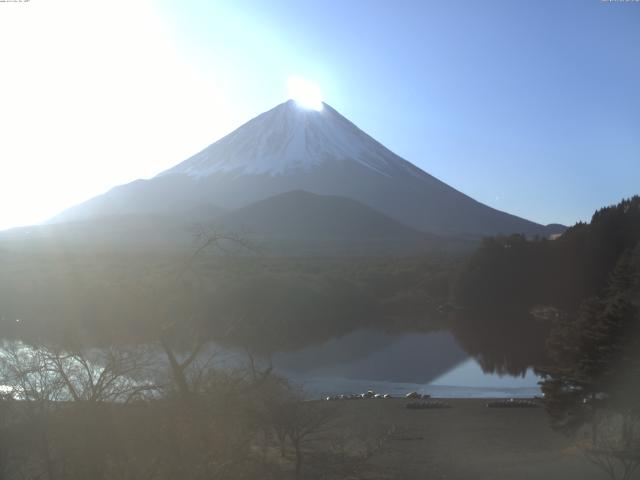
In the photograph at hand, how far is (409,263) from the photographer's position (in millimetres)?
43281

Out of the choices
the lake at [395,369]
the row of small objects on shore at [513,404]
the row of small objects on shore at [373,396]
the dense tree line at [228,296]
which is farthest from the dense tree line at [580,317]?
the dense tree line at [228,296]

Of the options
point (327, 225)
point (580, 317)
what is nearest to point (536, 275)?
point (580, 317)

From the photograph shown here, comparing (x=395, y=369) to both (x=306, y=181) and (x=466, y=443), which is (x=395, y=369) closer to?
(x=466, y=443)

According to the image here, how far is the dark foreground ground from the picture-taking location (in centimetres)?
847

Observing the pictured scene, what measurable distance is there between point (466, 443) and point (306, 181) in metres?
75.6

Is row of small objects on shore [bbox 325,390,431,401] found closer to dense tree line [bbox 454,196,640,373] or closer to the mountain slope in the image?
dense tree line [bbox 454,196,640,373]

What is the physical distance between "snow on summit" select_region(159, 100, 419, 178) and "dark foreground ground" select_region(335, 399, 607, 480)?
7508cm

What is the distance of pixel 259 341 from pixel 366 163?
7403 centimetres

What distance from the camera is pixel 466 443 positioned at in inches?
421

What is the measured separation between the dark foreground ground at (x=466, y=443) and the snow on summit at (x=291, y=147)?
75077 mm

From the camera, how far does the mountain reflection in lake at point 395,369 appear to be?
54.6ft

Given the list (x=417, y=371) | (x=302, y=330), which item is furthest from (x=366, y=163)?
(x=417, y=371)

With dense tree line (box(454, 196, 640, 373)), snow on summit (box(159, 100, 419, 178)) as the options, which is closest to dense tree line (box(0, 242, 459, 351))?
dense tree line (box(454, 196, 640, 373))

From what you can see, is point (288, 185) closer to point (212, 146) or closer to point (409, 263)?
point (212, 146)
